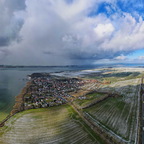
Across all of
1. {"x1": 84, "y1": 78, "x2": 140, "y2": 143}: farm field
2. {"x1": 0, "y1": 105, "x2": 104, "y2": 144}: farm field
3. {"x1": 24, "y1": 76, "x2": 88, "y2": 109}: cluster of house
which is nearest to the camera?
{"x1": 0, "y1": 105, "x2": 104, "y2": 144}: farm field

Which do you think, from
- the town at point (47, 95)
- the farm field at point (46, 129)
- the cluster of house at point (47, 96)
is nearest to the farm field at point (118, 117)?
the farm field at point (46, 129)

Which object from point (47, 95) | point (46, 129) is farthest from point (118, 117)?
point (47, 95)

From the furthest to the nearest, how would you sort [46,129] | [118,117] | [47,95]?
[47,95]
[118,117]
[46,129]

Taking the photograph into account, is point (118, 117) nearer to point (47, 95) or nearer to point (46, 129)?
point (46, 129)

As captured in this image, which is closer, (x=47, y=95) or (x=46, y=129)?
(x=46, y=129)

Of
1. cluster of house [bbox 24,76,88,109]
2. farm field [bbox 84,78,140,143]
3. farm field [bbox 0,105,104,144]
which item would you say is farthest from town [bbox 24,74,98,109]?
farm field [bbox 84,78,140,143]

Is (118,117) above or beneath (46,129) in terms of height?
beneath

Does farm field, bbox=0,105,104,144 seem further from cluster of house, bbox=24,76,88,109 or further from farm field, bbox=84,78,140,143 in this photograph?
cluster of house, bbox=24,76,88,109

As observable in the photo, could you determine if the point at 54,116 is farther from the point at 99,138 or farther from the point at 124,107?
the point at 124,107
